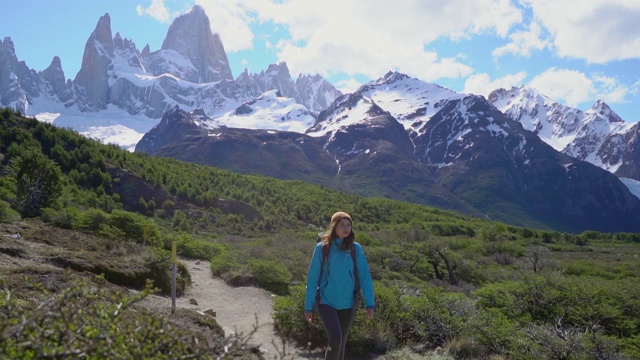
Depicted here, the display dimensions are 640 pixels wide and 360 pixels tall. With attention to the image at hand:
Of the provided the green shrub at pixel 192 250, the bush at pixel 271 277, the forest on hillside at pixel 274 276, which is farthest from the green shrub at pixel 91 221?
the bush at pixel 271 277

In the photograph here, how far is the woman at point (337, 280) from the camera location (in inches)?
214

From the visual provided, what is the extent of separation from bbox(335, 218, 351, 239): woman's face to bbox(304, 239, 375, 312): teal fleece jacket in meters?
0.10

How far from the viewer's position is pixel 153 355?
2668mm

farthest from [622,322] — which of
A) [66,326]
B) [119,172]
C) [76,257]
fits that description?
[119,172]

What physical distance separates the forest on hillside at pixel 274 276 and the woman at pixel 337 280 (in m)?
2.26

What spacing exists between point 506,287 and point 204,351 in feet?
29.8

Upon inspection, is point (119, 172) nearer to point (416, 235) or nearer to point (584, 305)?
point (416, 235)

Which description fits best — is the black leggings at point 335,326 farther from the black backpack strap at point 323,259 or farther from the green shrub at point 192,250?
the green shrub at point 192,250

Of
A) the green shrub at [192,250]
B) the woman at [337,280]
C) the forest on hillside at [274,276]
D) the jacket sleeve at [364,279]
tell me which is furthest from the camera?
the green shrub at [192,250]

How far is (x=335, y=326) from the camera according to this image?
212 inches

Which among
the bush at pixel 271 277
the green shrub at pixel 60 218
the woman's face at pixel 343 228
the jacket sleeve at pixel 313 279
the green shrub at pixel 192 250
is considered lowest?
the green shrub at pixel 192 250

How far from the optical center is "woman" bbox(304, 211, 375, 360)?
5430 mm

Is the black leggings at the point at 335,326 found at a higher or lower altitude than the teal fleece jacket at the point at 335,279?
lower

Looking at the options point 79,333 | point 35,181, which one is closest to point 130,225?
point 35,181
